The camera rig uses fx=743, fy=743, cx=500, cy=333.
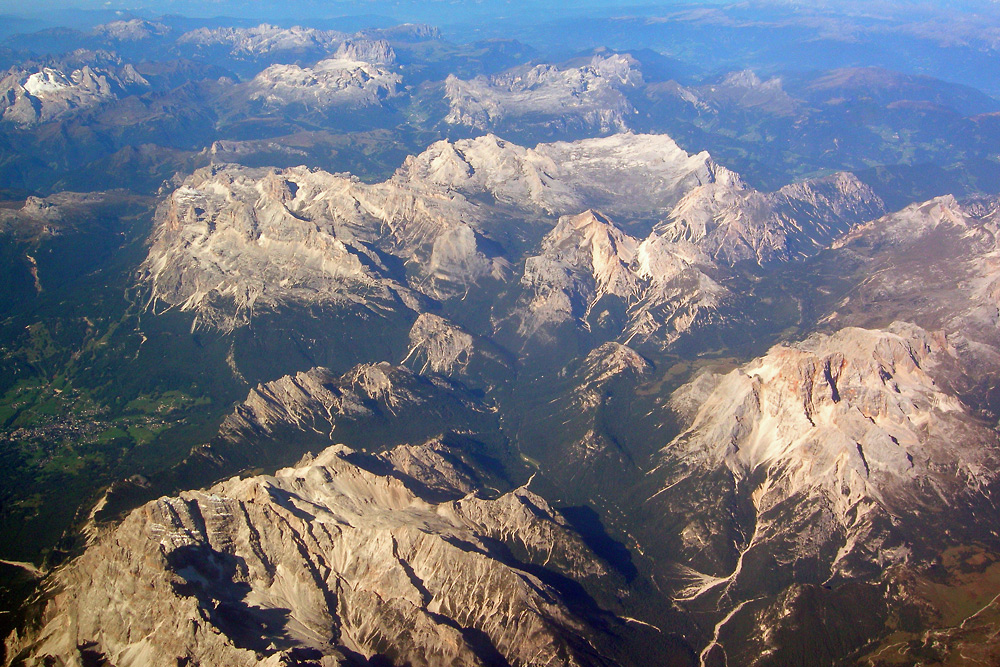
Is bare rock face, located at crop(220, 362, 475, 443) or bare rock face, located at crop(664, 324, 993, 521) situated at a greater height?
bare rock face, located at crop(664, 324, 993, 521)

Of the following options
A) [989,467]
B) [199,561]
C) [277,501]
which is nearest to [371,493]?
[277,501]

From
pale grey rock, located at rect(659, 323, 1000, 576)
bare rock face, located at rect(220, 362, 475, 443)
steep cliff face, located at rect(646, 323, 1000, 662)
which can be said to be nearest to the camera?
steep cliff face, located at rect(646, 323, 1000, 662)

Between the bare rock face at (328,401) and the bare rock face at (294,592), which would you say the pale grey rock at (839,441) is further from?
the bare rock face at (328,401)

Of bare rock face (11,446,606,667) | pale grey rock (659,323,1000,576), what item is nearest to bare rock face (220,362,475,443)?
bare rock face (11,446,606,667)

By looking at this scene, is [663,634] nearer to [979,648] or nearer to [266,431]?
[979,648]

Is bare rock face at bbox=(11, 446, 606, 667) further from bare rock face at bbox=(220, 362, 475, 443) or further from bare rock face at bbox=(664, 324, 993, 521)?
bare rock face at bbox=(664, 324, 993, 521)

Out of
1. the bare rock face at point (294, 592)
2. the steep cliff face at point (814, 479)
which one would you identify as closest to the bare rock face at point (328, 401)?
the bare rock face at point (294, 592)

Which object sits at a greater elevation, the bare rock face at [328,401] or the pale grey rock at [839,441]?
the pale grey rock at [839,441]

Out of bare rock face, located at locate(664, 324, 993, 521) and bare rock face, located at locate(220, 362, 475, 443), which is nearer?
bare rock face, located at locate(664, 324, 993, 521)

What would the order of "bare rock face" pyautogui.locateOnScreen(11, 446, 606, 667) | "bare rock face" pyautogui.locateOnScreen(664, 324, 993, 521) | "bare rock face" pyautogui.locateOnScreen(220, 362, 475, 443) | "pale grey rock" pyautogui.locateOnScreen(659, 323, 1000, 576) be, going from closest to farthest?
"bare rock face" pyautogui.locateOnScreen(11, 446, 606, 667) < "pale grey rock" pyautogui.locateOnScreen(659, 323, 1000, 576) < "bare rock face" pyautogui.locateOnScreen(664, 324, 993, 521) < "bare rock face" pyautogui.locateOnScreen(220, 362, 475, 443)
